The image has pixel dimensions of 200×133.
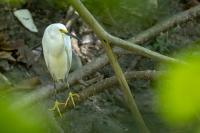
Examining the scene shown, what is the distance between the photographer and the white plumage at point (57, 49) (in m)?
2.86

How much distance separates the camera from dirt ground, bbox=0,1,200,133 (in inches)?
140

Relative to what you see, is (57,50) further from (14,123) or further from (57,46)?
(14,123)

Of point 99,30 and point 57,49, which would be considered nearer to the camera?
point 99,30

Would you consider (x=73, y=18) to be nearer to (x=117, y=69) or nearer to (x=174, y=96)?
(x=117, y=69)

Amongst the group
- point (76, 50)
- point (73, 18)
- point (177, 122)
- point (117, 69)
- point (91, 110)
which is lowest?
point (91, 110)

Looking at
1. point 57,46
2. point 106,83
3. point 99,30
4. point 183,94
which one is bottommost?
point 106,83

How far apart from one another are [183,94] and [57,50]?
2511mm

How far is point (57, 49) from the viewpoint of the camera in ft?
9.51

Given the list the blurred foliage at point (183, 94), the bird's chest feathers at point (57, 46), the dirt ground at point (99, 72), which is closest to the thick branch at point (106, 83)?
the bird's chest feathers at point (57, 46)

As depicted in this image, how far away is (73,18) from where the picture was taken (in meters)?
4.20

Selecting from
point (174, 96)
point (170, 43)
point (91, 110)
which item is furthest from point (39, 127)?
point (170, 43)

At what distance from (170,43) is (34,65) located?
3.99 feet

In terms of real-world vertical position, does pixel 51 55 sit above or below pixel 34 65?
above

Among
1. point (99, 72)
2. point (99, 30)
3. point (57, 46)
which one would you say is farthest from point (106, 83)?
point (99, 72)
